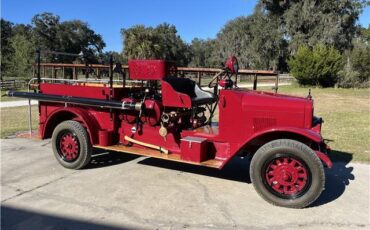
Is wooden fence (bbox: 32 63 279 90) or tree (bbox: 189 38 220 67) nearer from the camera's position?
wooden fence (bbox: 32 63 279 90)

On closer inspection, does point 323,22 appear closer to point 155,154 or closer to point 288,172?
point 155,154

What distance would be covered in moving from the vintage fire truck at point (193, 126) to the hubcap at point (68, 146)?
0.05 ft

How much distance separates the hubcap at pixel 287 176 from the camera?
4430 millimetres

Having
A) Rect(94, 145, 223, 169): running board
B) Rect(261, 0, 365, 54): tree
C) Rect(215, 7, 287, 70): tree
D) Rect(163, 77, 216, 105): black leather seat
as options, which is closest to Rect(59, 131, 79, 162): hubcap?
Rect(94, 145, 223, 169): running board

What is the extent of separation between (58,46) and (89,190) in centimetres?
6342

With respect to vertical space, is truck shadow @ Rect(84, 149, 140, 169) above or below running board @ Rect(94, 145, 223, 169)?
below

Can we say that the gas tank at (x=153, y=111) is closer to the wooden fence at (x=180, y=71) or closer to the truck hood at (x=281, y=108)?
the wooden fence at (x=180, y=71)

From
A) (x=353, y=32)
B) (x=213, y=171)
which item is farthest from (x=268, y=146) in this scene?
(x=353, y=32)

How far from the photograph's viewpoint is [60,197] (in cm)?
467

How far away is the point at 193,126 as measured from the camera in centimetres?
559

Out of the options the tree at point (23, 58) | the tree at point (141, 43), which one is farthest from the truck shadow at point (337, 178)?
the tree at point (141, 43)

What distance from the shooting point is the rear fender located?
5.82 m

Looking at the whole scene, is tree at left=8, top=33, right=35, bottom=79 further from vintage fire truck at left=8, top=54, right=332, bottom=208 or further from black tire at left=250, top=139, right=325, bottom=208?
black tire at left=250, top=139, right=325, bottom=208

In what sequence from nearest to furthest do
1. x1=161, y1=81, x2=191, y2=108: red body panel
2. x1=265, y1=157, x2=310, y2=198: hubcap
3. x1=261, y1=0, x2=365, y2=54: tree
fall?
x1=265, y1=157, x2=310, y2=198: hubcap → x1=161, y1=81, x2=191, y2=108: red body panel → x1=261, y1=0, x2=365, y2=54: tree
